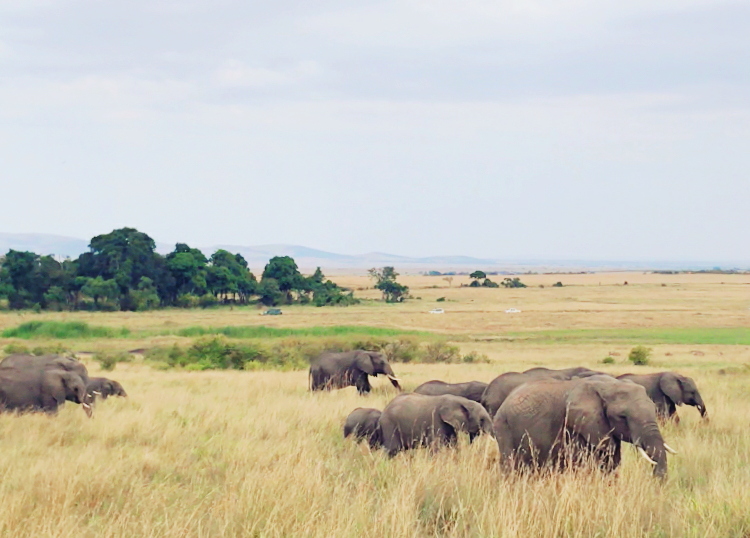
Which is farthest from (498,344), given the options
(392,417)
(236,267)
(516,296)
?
(516,296)

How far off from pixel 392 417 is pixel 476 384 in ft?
12.3

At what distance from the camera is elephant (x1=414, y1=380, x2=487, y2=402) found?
14.3 meters

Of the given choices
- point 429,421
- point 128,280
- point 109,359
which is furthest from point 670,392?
point 128,280

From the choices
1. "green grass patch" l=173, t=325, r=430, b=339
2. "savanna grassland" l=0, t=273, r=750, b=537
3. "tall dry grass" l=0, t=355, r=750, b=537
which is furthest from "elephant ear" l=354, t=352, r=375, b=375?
"green grass patch" l=173, t=325, r=430, b=339

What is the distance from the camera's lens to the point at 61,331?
163ft

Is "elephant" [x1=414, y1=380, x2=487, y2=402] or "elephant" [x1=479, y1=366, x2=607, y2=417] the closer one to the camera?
"elephant" [x1=479, y1=366, x2=607, y2=417]

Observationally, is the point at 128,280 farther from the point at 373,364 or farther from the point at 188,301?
Answer: the point at 373,364

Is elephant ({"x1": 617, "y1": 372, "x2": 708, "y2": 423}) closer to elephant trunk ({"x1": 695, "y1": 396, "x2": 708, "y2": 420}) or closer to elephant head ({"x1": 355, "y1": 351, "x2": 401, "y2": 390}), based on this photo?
elephant trunk ({"x1": 695, "y1": 396, "x2": 708, "y2": 420})

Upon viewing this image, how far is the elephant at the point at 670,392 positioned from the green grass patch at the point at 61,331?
40.3 metres

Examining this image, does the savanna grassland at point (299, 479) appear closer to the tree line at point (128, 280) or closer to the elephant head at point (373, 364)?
the elephant head at point (373, 364)

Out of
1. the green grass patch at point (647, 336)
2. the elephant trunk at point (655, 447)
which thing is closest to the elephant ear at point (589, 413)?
the elephant trunk at point (655, 447)

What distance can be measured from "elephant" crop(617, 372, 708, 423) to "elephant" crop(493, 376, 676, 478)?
6.37 m

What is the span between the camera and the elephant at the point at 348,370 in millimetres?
20281

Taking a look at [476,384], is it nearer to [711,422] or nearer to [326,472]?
[711,422]
